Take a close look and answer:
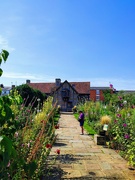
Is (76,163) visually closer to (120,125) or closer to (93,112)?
(120,125)

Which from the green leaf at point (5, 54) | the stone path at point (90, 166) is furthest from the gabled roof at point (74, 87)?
the green leaf at point (5, 54)

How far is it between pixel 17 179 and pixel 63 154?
3.94 meters

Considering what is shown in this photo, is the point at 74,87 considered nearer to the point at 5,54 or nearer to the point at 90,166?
the point at 90,166

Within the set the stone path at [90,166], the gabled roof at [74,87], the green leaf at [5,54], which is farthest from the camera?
the gabled roof at [74,87]

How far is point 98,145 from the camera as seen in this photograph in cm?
859

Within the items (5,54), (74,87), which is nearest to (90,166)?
(5,54)

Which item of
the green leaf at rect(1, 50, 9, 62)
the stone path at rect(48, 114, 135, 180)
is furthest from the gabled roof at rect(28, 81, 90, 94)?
the green leaf at rect(1, 50, 9, 62)

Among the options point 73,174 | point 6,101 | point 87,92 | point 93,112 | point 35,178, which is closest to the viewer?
point 6,101

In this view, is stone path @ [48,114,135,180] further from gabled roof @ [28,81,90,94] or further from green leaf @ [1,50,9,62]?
gabled roof @ [28,81,90,94]

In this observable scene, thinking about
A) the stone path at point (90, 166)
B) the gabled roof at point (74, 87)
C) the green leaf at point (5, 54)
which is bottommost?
the stone path at point (90, 166)

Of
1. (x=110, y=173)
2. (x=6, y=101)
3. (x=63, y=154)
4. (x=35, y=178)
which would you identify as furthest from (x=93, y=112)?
(x=6, y=101)

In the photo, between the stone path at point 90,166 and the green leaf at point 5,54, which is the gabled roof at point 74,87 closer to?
the stone path at point 90,166

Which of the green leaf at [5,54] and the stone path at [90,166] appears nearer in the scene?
the green leaf at [5,54]

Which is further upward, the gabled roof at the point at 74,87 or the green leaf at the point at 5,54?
the gabled roof at the point at 74,87
